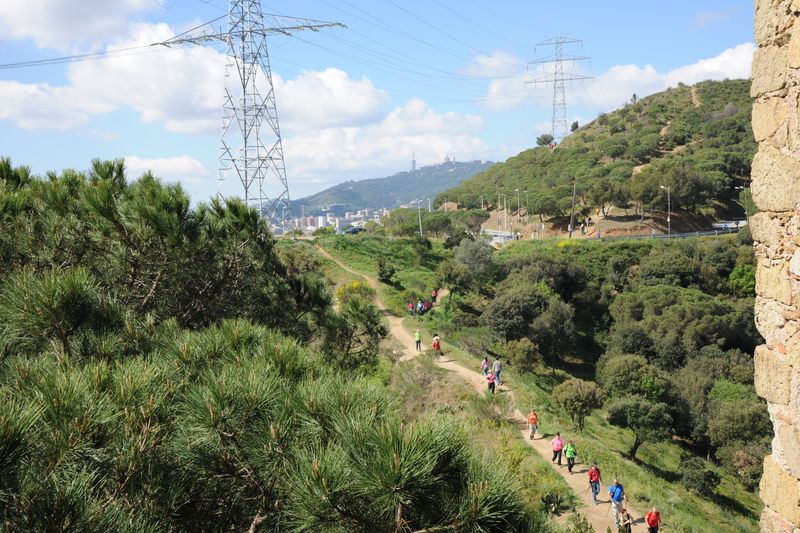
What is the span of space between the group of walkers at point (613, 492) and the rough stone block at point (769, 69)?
780 cm

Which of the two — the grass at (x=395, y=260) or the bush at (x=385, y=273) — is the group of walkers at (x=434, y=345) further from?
the bush at (x=385, y=273)

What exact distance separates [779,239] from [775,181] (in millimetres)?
330

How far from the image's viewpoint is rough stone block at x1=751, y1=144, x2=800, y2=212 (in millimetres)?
3014

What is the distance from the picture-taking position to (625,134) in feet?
219

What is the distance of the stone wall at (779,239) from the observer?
118 inches

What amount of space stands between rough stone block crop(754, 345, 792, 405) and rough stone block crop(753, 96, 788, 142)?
1.25m

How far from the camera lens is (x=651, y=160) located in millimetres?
56094

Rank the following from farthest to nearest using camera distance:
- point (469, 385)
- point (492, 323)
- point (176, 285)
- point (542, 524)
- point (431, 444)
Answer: point (492, 323) → point (469, 385) → point (176, 285) → point (542, 524) → point (431, 444)

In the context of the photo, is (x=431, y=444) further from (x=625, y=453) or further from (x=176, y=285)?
(x=625, y=453)

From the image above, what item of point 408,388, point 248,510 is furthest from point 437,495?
point 408,388

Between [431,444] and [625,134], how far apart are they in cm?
7183

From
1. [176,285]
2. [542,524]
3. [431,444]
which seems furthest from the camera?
[176,285]

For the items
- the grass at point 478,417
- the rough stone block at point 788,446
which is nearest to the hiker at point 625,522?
the grass at point 478,417

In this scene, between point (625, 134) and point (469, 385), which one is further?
point (625, 134)
